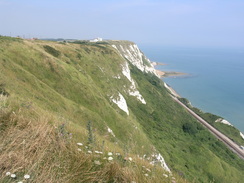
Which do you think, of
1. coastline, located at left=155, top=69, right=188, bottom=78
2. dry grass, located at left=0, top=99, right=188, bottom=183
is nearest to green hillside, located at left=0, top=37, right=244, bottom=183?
dry grass, located at left=0, top=99, right=188, bottom=183

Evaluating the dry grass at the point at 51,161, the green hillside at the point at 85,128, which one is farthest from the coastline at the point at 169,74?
the dry grass at the point at 51,161

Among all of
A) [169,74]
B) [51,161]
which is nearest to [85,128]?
[51,161]

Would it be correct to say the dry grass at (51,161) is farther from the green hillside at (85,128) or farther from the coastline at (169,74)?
the coastline at (169,74)

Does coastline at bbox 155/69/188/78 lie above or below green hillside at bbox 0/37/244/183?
below

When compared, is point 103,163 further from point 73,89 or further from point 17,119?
point 73,89

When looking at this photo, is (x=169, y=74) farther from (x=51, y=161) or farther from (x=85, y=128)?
(x=51, y=161)

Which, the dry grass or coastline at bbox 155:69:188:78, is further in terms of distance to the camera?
coastline at bbox 155:69:188:78

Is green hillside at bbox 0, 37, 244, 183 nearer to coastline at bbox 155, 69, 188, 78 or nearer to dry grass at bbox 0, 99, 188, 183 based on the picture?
dry grass at bbox 0, 99, 188, 183

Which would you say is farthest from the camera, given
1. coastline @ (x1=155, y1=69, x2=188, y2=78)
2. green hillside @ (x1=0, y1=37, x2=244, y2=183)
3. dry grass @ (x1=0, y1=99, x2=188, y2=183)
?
coastline @ (x1=155, y1=69, x2=188, y2=78)
